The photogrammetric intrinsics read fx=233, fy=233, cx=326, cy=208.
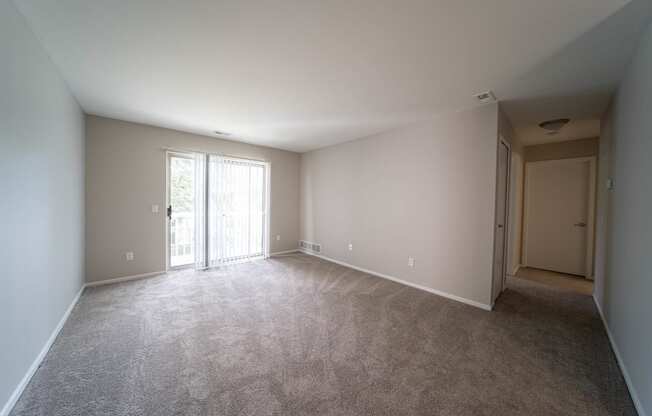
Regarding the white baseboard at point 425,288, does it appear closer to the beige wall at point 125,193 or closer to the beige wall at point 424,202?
the beige wall at point 424,202

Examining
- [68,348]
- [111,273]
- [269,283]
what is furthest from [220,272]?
[68,348]

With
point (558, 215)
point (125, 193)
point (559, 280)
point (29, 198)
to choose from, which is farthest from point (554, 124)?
point (125, 193)

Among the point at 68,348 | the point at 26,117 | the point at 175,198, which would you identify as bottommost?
the point at 68,348

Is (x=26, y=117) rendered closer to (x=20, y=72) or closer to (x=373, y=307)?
(x=20, y=72)

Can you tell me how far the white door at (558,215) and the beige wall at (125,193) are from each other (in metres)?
6.42

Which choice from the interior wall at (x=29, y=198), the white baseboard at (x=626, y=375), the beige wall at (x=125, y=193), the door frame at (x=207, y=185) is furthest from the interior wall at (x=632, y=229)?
the beige wall at (x=125, y=193)

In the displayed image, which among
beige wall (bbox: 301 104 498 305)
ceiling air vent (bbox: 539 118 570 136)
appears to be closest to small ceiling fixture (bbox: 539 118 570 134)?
ceiling air vent (bbox: 539 118 570 136)

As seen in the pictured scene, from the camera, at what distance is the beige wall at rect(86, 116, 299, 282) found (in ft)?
11.0

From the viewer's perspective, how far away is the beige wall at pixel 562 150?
13.3 feet

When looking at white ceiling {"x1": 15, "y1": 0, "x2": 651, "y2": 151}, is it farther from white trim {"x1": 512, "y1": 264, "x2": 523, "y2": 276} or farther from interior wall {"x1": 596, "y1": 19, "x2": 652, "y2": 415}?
white trim {"x1": 512, "y1": 264, "x2": 523, "y2": 276}

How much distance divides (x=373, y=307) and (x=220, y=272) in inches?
109

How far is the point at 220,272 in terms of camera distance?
412 centimetres

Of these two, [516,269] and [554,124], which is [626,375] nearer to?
[554,124]

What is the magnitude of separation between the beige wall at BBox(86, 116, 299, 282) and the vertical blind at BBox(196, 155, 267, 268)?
0.55m
